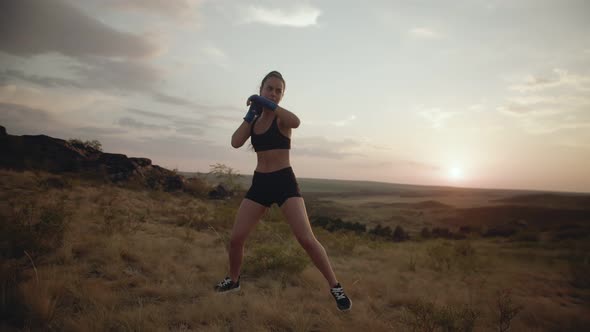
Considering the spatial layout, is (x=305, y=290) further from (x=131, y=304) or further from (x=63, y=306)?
(x=63, y=306)

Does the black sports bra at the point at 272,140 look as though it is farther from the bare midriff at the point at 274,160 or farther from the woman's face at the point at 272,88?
the woman's face at the point at 272,88

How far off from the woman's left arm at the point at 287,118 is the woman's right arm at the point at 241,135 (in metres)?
0.46

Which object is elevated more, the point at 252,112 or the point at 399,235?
the point at 252,112

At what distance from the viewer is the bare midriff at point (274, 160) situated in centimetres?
315

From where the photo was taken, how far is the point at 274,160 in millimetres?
3160

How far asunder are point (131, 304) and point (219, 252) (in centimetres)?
279

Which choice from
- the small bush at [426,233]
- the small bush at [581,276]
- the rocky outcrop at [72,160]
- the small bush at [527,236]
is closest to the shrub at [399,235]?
the small bush at [426,233]

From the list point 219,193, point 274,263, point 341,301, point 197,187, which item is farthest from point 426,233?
point 341,301

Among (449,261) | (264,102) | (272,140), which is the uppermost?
(264,102)

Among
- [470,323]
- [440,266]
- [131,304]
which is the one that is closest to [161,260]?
[131,304]

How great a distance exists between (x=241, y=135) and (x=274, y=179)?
656 mm

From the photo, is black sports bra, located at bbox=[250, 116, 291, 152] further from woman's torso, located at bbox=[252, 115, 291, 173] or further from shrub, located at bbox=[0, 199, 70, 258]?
shrub, located at bbox=[0, 199, 70, 258]

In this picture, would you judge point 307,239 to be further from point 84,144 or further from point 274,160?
point 84,144

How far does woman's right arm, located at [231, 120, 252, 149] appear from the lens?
3271mm
